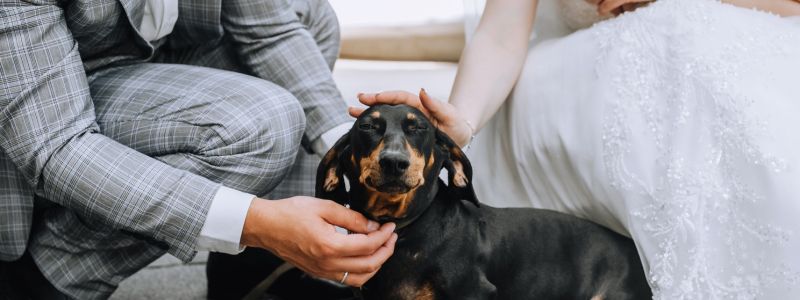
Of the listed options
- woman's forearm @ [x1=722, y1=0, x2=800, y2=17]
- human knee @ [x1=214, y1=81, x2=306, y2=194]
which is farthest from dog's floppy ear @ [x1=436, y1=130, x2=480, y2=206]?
woman's forearm @ [x1=722, y1=0, x2=800, y2=17]

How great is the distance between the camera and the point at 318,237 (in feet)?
3.69

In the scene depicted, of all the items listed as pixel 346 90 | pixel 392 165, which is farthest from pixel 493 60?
pixel 346 90

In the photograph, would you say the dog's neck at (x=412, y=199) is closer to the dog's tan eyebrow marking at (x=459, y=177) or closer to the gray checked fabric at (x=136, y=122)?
the dog's tan eyebrow marking at (x=459, y=177)

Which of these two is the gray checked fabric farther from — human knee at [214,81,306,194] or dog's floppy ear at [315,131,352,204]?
dog's floppy ear at [315,131,352,204]

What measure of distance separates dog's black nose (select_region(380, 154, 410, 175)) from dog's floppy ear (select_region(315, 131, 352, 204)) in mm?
135

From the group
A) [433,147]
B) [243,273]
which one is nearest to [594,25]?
[433,147]

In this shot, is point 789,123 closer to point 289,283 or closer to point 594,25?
point 594,25

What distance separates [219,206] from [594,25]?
0.71 metres

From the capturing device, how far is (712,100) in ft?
4.07

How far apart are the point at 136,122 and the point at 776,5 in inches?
41.1

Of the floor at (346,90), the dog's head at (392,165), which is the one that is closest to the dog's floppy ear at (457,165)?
the dog's head at (392,165)

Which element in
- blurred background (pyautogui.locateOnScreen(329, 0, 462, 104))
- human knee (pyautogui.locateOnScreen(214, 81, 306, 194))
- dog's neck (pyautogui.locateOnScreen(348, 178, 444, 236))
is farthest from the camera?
blurred background (pyautogui.locateOnScreen(329, 0, 462, 104))

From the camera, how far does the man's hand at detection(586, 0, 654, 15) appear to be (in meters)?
1.49

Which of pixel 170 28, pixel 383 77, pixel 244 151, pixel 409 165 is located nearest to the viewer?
pixel 409 165
